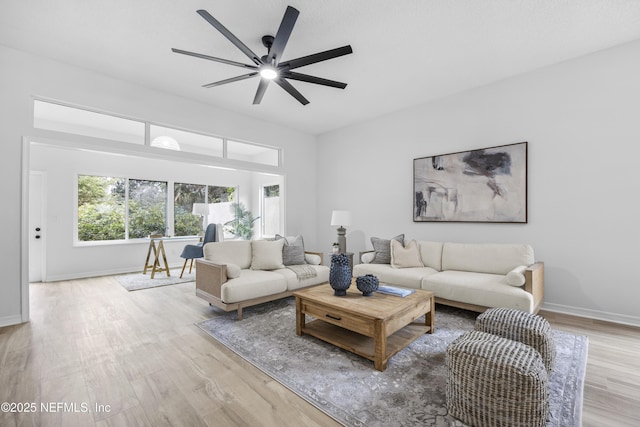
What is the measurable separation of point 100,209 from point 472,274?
6.87m

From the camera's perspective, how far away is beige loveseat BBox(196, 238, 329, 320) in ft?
10.5

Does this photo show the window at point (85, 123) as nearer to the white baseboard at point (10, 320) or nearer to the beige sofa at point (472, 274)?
the white baseboard at point (10, 320)

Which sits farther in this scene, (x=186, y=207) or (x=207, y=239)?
(x=186, y=207)

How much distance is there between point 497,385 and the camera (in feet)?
4.95

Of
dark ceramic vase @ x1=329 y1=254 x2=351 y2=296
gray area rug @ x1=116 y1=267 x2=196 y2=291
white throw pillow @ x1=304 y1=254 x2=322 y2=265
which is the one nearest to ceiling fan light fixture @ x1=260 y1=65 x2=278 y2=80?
dark ceramic vase @ x1=329 y1=254 x2=351 y2=296

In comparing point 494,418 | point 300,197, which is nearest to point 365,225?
point 300,197

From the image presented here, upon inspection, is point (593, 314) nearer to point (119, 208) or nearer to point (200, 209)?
point (200, 209)

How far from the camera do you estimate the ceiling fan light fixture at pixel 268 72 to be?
2.71 meters

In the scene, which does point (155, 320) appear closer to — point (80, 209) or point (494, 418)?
point (494, 418)

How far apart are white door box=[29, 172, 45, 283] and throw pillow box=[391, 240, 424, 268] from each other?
616 centimetres

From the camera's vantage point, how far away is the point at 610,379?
201 cm

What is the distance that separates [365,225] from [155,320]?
359cm

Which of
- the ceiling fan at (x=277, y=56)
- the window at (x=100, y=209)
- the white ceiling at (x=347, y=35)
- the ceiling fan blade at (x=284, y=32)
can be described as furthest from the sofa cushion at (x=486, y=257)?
the window at (x=100, y=209)

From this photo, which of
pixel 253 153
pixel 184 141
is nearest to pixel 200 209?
pixel 253 153
